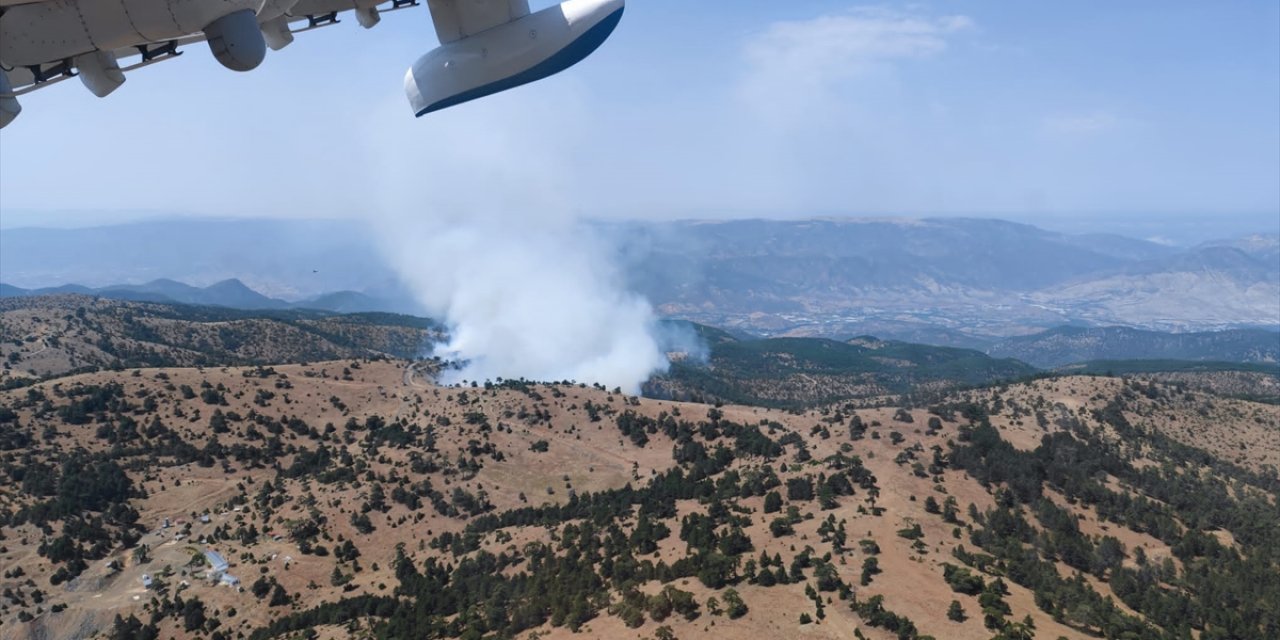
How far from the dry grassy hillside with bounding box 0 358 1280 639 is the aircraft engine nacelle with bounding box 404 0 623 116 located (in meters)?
34.2

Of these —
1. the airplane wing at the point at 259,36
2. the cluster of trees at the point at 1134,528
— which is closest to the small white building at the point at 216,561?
the cluster of trees at the point at 1134,528

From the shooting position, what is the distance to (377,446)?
9350 centimetres

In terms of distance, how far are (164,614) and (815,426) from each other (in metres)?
68.6

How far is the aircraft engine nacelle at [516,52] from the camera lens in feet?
41.4

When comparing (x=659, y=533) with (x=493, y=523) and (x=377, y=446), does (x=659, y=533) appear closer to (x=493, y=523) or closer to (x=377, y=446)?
(x=493, y=523)

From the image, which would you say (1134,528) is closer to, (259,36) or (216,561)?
(259,36)

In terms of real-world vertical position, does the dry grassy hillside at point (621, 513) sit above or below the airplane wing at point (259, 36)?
below

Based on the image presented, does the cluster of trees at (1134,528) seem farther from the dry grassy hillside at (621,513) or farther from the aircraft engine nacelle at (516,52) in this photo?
the aircraft engine nacelle at (516,52)

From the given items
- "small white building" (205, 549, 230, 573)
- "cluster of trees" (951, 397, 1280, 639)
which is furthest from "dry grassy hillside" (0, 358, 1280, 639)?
"small white building" (205, 549, 230, 573)

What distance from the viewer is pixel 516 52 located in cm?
1272

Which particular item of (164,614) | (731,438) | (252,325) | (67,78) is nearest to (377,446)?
(164,614)

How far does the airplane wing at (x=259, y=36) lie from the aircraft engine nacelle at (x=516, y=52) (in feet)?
0.06

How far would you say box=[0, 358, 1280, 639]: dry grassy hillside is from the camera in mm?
44531

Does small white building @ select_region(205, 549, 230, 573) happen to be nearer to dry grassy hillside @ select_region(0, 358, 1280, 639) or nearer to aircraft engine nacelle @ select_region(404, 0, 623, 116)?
dry grassy hillside @ select_region(0, 358, 1280, 639)
